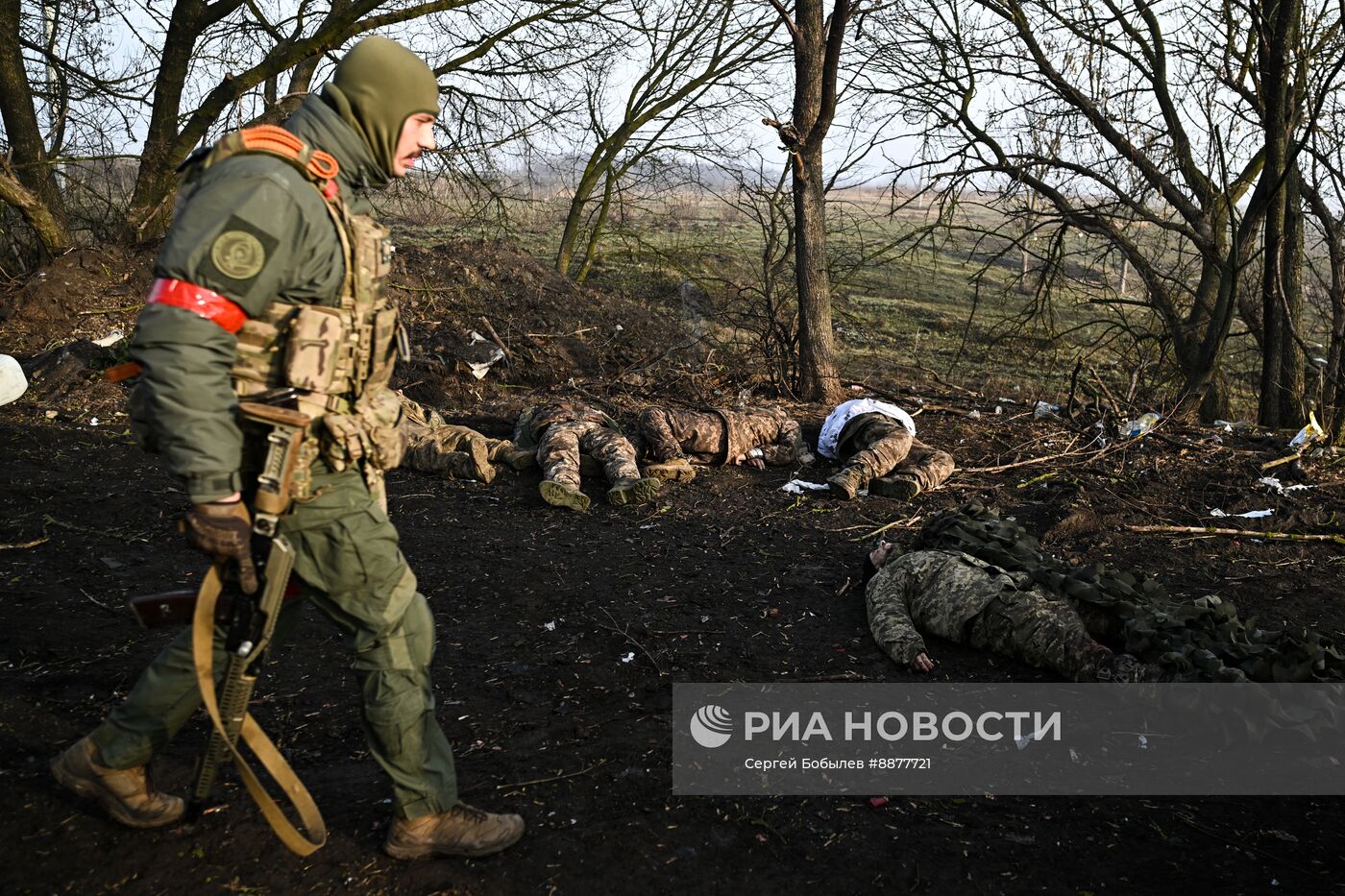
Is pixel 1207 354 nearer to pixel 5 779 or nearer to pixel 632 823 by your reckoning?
pixel 632 823

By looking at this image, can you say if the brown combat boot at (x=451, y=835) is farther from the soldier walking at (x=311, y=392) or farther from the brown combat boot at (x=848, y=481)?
the brown combat boot at (x=848, y=481)

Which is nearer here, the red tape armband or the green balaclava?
the red tape armband

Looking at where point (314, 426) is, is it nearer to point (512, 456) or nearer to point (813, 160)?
point (512, 456)

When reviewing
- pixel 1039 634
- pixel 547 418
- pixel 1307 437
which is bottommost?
pixel 1039 634

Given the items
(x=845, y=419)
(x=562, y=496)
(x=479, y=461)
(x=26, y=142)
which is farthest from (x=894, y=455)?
(x=26, y=142)

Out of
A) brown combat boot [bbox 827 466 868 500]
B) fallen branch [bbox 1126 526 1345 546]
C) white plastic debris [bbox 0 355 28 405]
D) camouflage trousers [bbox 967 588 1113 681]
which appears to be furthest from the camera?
white plastic debris [bbox 0 355 28 405]

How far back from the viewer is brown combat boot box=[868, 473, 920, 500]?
6.73m

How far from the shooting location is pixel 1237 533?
5934mm

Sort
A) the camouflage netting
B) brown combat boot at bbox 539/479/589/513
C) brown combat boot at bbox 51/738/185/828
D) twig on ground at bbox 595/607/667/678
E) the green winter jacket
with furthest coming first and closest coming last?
1. brown combat boot at bbox 539/479/589/513
2. twig on ground at bbox 595/607/667/678
3. the camouflage netting
4. brown combat boot at bbox 51/738/185/828
5. the green winter jacket

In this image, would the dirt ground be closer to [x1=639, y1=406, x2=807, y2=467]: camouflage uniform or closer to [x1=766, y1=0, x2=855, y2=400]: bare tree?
[x1=639, y1=406, x2=807, y2=467]: camouflage uniform

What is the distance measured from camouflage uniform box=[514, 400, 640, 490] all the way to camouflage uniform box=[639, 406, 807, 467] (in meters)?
0.26

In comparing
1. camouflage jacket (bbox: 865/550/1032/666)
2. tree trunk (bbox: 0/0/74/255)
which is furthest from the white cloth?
tree trunk (bbox: 0/0/74/255)

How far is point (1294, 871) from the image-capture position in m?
2.76

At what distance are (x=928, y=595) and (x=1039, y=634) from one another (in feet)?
1.67
